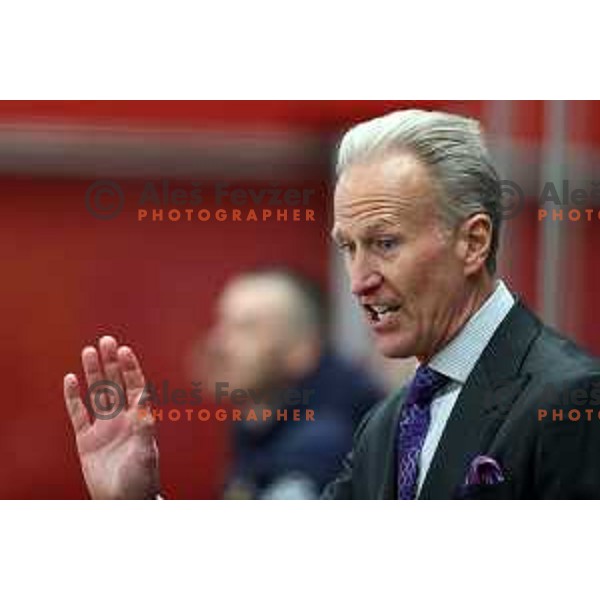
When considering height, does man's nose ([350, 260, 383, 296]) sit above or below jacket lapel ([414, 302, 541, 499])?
above

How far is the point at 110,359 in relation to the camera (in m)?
1.87

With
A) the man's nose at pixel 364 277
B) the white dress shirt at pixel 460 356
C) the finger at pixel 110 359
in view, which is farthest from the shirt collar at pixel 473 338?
the finger at pixel 110 359

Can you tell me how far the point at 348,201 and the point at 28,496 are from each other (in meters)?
0.64

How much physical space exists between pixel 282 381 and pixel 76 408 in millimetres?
285

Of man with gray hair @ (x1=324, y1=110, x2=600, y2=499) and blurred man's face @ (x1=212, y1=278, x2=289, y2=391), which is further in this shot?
blurred man's face @ (x1=212, y1=278, x2=289, y2=391)

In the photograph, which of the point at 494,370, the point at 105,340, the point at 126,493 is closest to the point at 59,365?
the point at 105,340

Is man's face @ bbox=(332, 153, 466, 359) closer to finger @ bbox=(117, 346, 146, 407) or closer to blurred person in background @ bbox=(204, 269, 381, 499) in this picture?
blurred person in background @ bbox=(204, 269, 381, 499)

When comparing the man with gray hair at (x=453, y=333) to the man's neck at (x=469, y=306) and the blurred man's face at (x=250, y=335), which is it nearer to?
the man's neck at (x=469, y=306)

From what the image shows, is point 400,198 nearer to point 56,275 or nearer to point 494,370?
point 494,370

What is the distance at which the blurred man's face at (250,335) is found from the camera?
1.92 m

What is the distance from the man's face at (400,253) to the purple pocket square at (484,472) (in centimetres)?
15

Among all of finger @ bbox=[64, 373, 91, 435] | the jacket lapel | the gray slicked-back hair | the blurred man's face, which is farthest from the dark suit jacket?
finger @ bbox=[64, 373, 91, 435]

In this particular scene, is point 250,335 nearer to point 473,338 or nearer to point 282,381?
point 282,381

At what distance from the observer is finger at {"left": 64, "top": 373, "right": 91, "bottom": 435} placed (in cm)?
181
